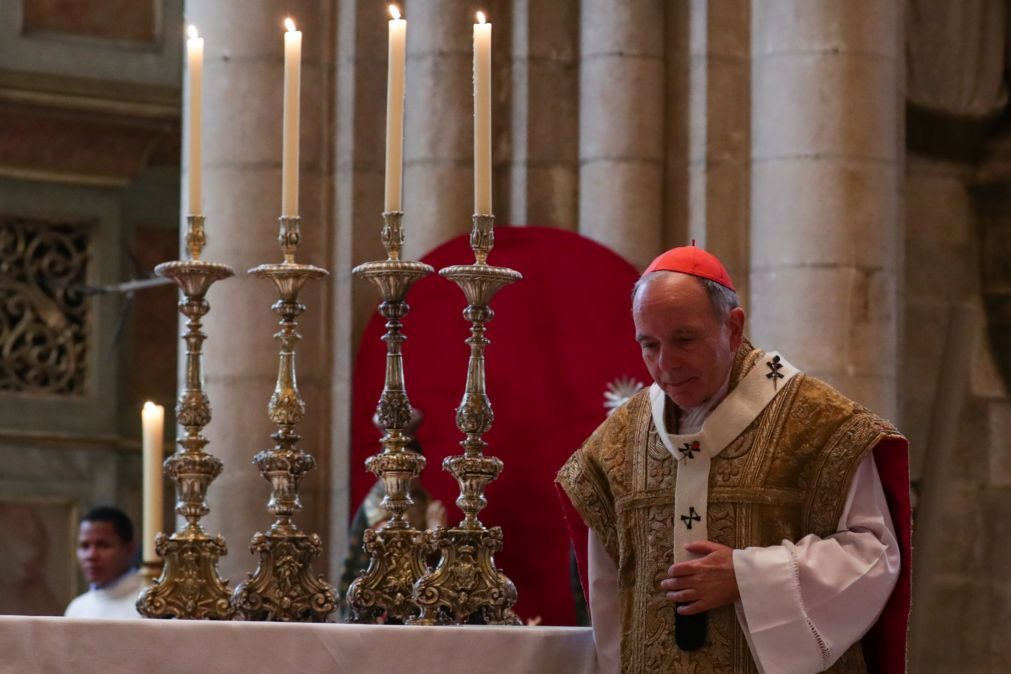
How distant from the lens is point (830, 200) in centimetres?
679

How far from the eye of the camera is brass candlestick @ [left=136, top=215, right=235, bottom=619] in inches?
177

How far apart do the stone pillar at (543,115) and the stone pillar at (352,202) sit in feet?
1.22

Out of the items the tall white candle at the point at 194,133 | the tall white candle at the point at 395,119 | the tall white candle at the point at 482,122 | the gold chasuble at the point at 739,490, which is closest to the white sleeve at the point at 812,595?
the gold chasuble at the point at 739,490

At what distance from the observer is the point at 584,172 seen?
713cm

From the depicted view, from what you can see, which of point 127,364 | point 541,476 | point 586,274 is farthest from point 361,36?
point 127,364

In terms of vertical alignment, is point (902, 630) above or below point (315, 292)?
below

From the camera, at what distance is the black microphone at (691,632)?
4000mm

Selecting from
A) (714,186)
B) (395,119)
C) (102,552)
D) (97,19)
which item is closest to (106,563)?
(102,552)

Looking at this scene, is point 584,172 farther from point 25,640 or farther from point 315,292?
point 25,640

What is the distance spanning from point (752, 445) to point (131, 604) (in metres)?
3.95

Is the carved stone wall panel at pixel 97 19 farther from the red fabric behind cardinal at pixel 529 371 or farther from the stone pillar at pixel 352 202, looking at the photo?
the red fabric behind cardinal at pixel 529 371

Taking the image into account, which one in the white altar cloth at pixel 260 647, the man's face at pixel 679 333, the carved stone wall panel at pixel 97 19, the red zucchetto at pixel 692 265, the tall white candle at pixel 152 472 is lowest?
the white altar cloth at pixel 260 647

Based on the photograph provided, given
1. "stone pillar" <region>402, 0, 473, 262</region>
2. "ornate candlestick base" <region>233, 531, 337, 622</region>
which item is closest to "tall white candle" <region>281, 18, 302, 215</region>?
"ornate candlestick base" <region>233, 531, 337, 622</region>

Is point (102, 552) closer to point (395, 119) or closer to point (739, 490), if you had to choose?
point (395, 119)
